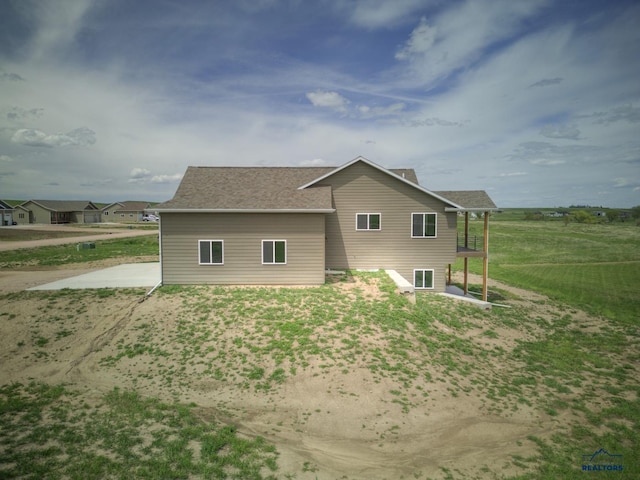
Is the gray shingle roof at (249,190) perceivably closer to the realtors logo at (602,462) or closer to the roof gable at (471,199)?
the roof gable at (471,199)

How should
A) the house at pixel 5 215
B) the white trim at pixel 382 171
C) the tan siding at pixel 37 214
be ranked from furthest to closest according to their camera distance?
the tan siding at pixel 37 214 → the house at pixel 5 215 → the white trim at pixel 382 171

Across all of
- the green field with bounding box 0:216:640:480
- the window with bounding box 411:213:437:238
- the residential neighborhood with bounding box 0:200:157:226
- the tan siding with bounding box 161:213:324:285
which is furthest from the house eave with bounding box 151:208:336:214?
the residential neighborhood with bounding box 0:200:157:226

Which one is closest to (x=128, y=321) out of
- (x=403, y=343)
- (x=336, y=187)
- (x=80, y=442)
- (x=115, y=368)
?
(x=115, y=368)

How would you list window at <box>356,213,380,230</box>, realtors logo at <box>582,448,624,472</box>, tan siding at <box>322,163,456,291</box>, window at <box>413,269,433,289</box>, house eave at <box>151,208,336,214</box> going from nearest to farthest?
realtors logo at <box>582,448,624,472</box> → house eave at <box>151,208,336,214</box> → tan siding at <box>322,163,456,291</box> → window at <box>356,213,380,230</box> → window at <box>413,269,433,289</box>

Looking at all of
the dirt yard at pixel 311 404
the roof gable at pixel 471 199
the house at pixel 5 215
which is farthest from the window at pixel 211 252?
the house at pixel 5 215

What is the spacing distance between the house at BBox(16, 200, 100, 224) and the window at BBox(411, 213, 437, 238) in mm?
81907

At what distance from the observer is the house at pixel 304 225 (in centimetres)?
Result: 1875

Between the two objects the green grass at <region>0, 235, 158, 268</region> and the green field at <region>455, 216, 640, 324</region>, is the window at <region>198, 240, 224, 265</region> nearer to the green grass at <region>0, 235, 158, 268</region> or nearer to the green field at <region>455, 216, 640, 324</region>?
the green grass at <region>0, 235, 158, 268</region>

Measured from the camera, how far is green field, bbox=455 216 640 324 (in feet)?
78.3

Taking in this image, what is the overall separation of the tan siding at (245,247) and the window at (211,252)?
198mm

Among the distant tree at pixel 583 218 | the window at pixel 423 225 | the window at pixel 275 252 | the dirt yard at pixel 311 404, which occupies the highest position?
the distant tree at pixel 583 218

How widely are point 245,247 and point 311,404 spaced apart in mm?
10601

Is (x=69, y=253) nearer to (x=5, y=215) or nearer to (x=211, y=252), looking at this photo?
(x=211, y=252)

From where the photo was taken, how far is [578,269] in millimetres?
36094
